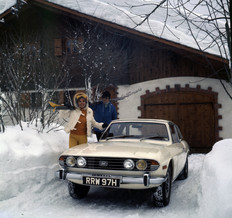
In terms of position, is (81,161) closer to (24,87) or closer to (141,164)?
(141,164)

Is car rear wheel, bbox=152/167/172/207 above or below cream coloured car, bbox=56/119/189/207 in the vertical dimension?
below

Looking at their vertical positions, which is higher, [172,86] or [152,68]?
[152,68]

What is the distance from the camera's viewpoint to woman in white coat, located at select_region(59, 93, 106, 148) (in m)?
5.40

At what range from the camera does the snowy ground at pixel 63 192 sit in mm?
3275

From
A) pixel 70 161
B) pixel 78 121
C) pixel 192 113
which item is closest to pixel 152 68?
pixel 192 113

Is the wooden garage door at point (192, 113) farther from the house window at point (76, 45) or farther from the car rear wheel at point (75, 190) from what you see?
the car rear wheel at point (75, 190)

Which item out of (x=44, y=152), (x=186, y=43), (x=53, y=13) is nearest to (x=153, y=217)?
(x=44, y=152)

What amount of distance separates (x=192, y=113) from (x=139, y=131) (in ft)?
19.4

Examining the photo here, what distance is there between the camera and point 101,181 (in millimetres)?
3789

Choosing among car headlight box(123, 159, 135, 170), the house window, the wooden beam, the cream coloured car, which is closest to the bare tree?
the cream coloured car

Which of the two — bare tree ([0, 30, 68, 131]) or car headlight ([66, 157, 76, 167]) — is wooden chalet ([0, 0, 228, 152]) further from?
car headlight ([66, 157, 76, 167])

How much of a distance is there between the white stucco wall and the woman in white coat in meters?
5.14

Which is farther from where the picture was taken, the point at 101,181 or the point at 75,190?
the point at 75,190

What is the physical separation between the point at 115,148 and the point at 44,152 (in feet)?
5.89
